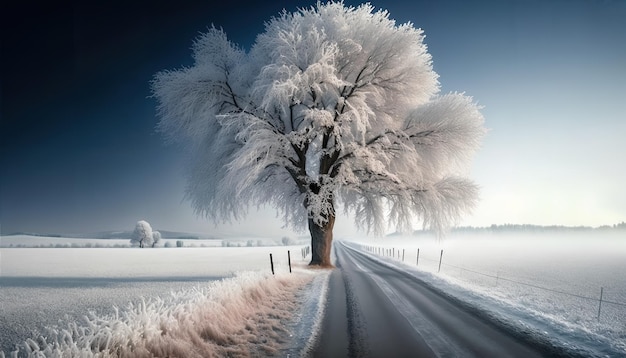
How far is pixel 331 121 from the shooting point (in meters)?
13.8

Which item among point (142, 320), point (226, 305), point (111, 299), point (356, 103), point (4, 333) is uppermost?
point (356, 103)

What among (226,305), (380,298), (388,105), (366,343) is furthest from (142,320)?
(388,105)

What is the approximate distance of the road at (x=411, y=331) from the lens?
4.82m

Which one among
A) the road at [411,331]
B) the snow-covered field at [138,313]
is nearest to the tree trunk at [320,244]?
the snow-covered field at [138,313]

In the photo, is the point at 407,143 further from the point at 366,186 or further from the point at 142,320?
the point at 142,320

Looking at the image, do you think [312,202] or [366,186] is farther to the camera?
[366,186]

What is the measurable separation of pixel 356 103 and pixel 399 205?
633cm

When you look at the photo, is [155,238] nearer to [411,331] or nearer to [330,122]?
[330,122]

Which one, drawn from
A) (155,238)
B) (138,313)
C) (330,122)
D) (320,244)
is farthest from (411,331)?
(155,238)

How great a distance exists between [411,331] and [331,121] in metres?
9.84

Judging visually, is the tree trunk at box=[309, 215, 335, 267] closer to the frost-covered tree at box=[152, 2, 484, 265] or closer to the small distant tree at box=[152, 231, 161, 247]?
the frost-covered tree at box=[152, 2, 484, 265]

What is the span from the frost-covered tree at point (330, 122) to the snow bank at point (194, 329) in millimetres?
7271

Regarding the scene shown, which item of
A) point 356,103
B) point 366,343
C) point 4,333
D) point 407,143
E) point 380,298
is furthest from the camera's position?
point 407,143

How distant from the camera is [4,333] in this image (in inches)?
234
